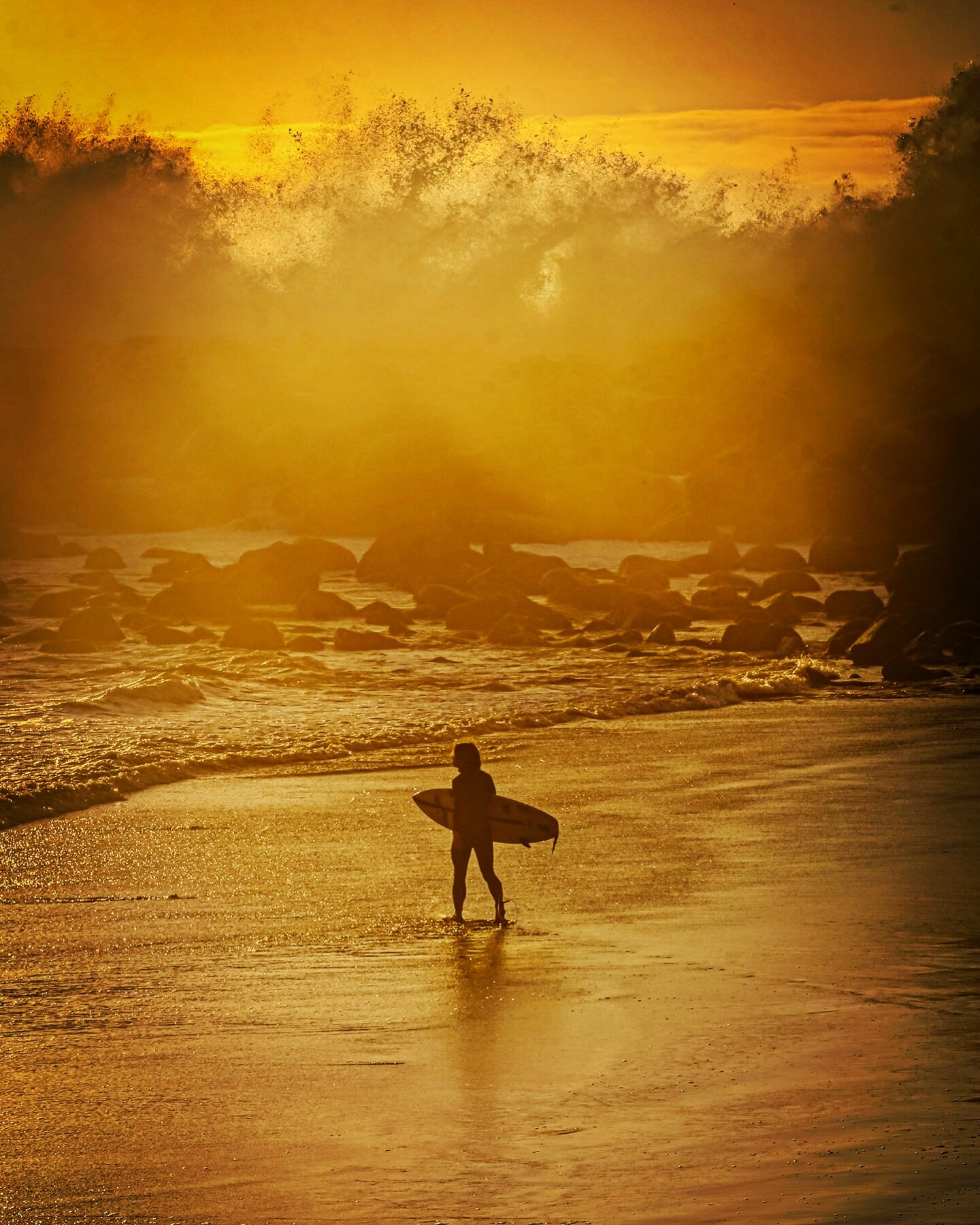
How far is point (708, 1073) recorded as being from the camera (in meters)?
5.48

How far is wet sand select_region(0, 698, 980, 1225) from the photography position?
14.9ft

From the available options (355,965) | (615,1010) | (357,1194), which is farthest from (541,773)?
(357,1194)

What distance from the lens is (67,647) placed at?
1053 inches

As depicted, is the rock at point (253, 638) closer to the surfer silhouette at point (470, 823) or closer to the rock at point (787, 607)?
the rock at point (787, 607)

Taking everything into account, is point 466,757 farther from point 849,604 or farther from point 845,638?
point 849,604

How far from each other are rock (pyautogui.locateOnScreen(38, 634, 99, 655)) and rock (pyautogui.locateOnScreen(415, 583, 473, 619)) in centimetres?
801

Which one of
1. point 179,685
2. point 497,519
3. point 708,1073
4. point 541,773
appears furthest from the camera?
point 497,519

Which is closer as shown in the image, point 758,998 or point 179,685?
point 758,998

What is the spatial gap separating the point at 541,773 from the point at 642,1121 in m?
8.97

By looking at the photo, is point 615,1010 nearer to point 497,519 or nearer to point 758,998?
point 758,998

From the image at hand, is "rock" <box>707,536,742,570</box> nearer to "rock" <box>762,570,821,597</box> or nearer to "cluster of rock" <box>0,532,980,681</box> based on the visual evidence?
"cluster of rock" <box>0,532,980,681</box>

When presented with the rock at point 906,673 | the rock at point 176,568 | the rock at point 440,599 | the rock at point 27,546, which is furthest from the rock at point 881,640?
the rock at point 27,546

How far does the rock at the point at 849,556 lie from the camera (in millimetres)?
44469

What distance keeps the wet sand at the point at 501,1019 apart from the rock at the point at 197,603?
69.4 feet
